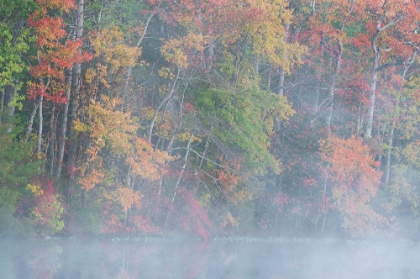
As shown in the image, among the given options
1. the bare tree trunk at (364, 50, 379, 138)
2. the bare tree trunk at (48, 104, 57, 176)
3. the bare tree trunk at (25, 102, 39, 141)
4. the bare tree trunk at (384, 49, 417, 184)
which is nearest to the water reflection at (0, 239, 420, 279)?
the bare tree trunk at (48, 104, 57, 176)

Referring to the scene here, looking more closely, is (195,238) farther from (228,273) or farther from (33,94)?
(33,94)

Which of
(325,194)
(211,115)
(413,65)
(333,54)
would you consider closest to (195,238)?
(211,115)

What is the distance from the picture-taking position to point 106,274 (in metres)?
19.5

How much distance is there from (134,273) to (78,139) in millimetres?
6920

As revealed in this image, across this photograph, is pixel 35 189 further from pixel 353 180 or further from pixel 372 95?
pixel 372 95

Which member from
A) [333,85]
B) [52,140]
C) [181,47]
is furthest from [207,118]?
[333,85]

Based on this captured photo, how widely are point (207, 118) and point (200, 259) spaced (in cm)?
647

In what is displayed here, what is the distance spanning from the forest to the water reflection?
3.27 ft

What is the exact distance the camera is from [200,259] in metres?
24.1

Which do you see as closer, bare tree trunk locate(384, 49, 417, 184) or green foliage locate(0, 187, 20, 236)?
green foliage locate(0, 187, 20, 236)

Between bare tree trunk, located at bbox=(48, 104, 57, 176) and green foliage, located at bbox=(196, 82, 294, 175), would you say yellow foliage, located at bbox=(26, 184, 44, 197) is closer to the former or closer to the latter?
bare tree trunk, located at bbox=(48, 104, 57, 176)

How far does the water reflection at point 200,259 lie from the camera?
64.6 ft

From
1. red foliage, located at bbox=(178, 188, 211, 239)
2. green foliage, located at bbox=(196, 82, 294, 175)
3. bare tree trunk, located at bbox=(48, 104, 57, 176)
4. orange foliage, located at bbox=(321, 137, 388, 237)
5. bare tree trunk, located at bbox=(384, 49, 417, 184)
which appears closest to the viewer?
bare tree trunk, located at bbox=(48, 104, 57, 176)

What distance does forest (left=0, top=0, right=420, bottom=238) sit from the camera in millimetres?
22828
